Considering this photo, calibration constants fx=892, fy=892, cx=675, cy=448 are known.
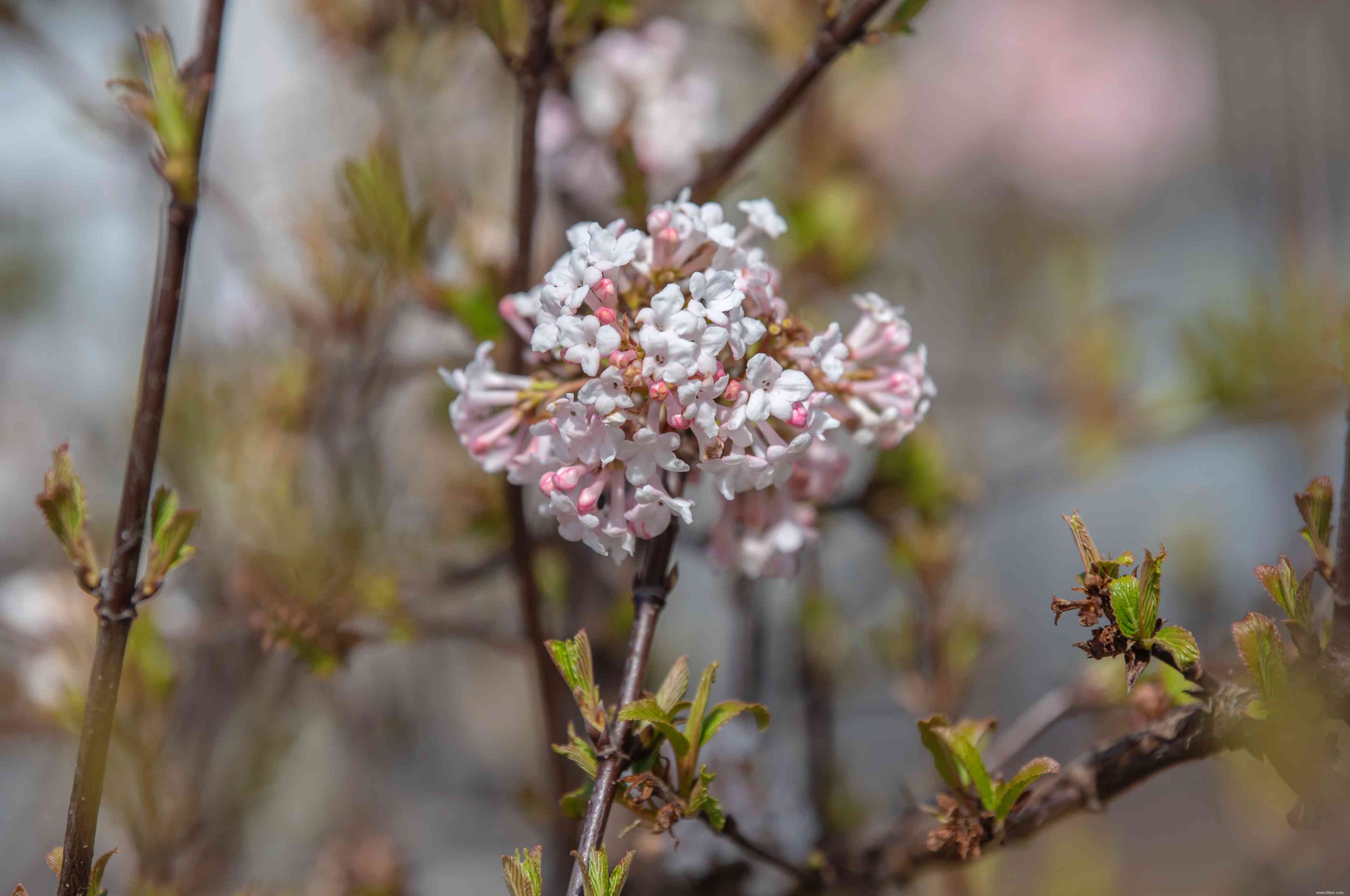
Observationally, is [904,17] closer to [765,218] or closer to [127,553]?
[765,218]

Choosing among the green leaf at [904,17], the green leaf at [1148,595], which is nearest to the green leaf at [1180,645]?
the green leaf at [1148,595]

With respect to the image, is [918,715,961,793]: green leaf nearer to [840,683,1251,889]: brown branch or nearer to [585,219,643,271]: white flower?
[840,683,1251,889]: brown branch

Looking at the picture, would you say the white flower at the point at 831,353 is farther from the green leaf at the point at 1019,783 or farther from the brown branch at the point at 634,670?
the green leaf at the point at 1019,783

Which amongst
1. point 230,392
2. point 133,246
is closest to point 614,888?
point 230,392

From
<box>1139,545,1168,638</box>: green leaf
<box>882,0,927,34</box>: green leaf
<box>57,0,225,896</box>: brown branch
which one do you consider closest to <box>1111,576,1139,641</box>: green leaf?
<box>1139,545,1168,638</box>: green leaf

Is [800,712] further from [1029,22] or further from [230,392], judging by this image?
[1029,22]

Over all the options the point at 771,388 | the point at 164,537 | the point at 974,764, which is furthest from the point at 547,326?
the point at 974,764
